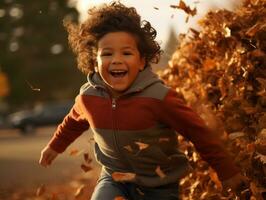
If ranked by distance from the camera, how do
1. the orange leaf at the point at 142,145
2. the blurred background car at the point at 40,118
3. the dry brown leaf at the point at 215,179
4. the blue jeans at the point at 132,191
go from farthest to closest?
the blurred background car at the point at 40,118, the dry brown leaf at the point at 215,179, the blue jeans at the point at 132,191, the orange leaf at the point at 142,145

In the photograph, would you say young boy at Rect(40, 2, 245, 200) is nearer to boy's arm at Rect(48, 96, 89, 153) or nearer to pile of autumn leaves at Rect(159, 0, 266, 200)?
boy's arm at Rect(48, 96, 89, 153)

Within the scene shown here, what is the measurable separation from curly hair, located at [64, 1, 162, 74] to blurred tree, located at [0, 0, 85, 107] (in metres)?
38.3

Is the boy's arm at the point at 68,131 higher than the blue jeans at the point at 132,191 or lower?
higher

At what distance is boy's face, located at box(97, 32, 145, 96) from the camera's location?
125 inches

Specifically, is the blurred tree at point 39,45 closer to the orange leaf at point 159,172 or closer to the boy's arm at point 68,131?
the boy's arm at point 68,131

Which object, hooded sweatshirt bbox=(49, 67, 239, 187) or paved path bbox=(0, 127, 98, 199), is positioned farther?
paved path bbox=(0, 127, 98, 199)

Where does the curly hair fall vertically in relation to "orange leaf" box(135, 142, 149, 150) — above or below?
above

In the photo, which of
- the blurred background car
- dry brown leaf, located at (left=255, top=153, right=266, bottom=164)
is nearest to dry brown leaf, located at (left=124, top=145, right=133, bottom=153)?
dry brown leaf, located at (left=255, top=153, right=266, bottom=164)

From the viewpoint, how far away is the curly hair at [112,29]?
10.9 ft

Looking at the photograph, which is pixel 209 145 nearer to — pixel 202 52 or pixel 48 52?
pixel 202 52

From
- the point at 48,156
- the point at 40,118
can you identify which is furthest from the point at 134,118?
the point at 40,118

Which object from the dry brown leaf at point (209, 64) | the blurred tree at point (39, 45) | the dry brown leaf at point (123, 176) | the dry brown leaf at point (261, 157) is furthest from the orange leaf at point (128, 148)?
the blurred tree at point (39, 45)

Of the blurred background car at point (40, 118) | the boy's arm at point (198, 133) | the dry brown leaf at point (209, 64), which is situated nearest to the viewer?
the boy's arm at point (198, 133)

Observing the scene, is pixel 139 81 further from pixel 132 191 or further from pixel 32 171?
pixel 32 171
